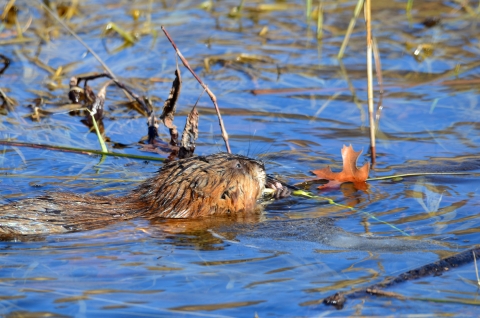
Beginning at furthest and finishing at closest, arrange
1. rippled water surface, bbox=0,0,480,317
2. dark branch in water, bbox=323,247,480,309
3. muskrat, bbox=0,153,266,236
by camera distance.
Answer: muskrat, bbox=0,153,266,236
rippled water surface, bbox=0,0,480,317
dark branch in water, bbox=323,247,480,309

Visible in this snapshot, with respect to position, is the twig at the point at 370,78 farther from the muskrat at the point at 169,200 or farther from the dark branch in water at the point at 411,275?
the dark branch in water at the point at 411,275

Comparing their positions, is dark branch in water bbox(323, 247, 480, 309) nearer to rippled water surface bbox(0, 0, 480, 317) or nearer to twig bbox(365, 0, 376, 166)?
rippled water surface bbox(0, 0, 480, 317)

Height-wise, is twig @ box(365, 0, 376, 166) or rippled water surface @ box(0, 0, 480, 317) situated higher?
twig @ box(365, 0, 376, 166)

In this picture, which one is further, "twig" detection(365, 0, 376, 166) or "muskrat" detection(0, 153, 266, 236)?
"twig" detection(365, 0, 376, 166)

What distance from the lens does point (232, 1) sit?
400 inches

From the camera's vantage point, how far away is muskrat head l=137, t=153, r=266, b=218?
16.7 feet

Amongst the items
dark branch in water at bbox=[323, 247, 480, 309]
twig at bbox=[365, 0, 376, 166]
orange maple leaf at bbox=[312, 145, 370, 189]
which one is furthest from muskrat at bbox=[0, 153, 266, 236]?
dark branch in water at bbox=[323, 247, 480, 309]

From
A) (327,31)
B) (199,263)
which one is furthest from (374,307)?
(327,31)

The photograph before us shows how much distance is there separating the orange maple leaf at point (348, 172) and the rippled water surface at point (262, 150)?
0.35ft

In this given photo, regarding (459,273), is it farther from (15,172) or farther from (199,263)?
(15,172)

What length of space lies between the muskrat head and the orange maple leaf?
1.54 ft

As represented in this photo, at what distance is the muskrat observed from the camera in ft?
15.3

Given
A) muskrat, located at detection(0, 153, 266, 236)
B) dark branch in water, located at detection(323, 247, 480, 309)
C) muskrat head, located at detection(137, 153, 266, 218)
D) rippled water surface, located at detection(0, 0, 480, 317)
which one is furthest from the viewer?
muskrat head, located at detection(137, 153, 266, 218)

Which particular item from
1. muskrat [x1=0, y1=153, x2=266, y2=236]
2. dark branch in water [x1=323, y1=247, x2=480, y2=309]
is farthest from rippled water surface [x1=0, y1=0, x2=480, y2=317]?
muskrat [x1=0, y1=153, x2=266, y2=236]
